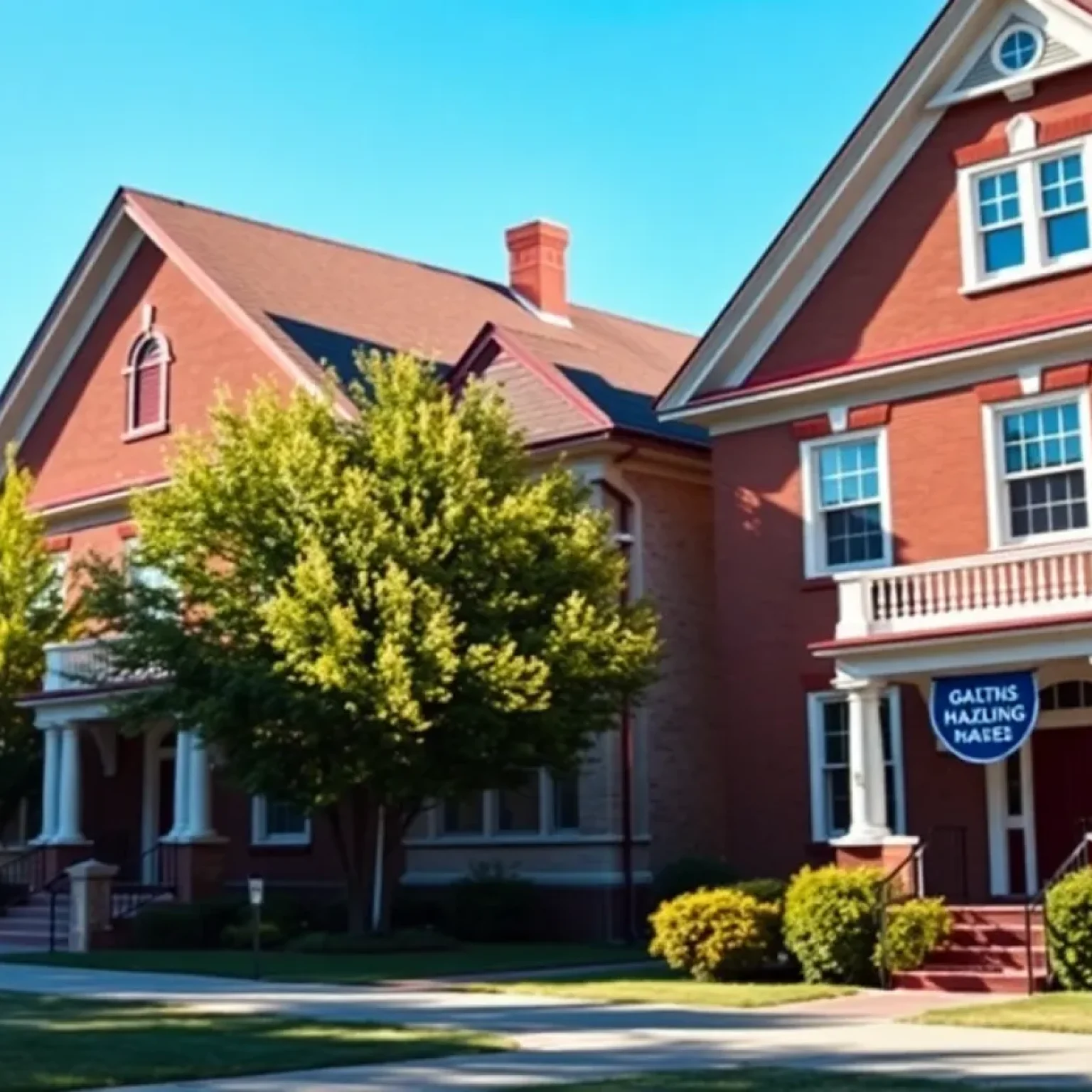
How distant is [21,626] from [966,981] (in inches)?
743

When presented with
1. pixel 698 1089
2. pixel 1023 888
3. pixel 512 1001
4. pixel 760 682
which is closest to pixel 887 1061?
pixel 698 1089

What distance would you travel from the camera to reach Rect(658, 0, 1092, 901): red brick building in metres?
22.7

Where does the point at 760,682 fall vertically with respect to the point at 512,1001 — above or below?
above

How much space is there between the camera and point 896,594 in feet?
75.3

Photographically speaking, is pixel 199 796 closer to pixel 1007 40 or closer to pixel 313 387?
pixel 313 387

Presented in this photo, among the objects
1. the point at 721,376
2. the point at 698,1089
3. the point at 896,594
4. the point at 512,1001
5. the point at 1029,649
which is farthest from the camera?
the point at 721,376

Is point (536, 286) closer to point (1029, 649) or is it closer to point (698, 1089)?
point (1029, 649)

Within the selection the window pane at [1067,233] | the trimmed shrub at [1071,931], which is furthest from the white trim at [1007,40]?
the trimmed shrub at [1071,931]

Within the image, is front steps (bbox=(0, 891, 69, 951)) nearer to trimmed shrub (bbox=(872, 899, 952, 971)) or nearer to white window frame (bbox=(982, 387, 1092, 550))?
trimmed shrub (bbox=(872, 899, 952, 971))

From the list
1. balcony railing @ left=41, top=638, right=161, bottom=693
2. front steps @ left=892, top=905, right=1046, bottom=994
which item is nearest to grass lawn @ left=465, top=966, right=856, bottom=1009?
front steps @ left=892, top=905, right=1046, bottom=994

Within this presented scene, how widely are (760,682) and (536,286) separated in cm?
1411

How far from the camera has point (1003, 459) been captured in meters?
24.0

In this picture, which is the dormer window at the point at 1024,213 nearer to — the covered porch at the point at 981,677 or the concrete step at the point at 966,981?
the covered porch at the point at 981,677

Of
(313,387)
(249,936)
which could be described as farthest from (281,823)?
(313,387)
